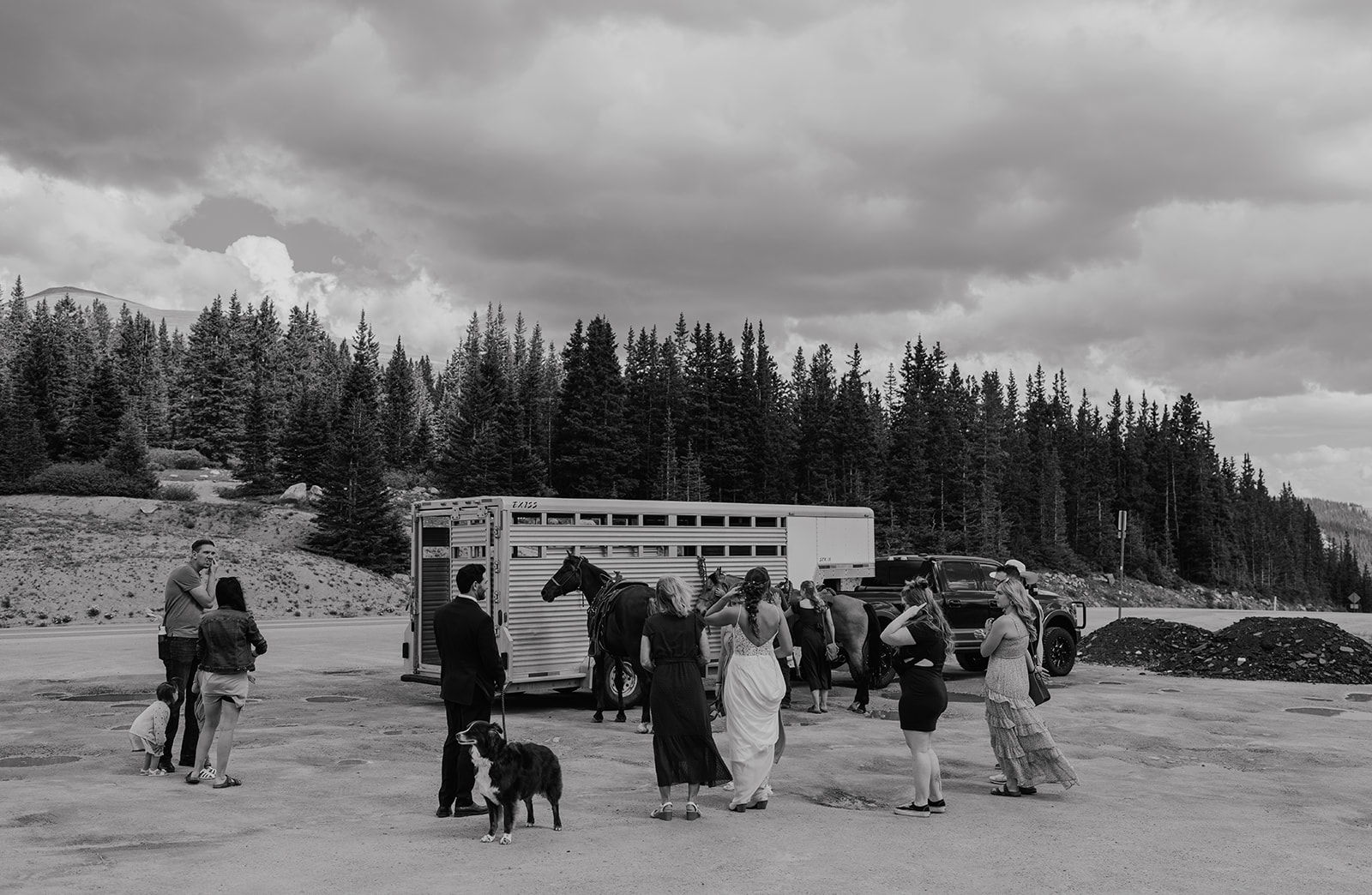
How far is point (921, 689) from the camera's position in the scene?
29.1 feet

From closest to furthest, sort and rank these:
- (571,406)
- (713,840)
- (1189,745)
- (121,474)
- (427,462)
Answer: (713,840) → (1189,745) → (121,474) → (571,406) → (427,462)

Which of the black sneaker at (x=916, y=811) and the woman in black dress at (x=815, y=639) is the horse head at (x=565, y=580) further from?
the black sneaker at (x=916, y=811)

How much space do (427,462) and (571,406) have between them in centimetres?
2477

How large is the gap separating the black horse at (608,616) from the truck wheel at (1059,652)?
9.35m

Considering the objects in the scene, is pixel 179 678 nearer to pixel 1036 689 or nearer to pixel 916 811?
pixel 916 811

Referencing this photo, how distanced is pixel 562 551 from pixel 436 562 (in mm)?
2122

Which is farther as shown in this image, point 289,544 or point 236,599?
point 289,544

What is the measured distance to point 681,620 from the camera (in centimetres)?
905

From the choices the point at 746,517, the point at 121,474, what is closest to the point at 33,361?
the point at 121,474

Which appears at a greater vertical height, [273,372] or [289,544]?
[273,372]

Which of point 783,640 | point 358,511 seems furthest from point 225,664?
point 358,511

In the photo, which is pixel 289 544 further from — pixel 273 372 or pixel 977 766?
pixel 273 372

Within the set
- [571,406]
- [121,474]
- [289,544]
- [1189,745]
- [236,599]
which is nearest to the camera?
[236,599]

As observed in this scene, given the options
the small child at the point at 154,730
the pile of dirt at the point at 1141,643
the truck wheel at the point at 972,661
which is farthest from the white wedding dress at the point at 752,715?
the pile of dirt at the point at 1141,643
